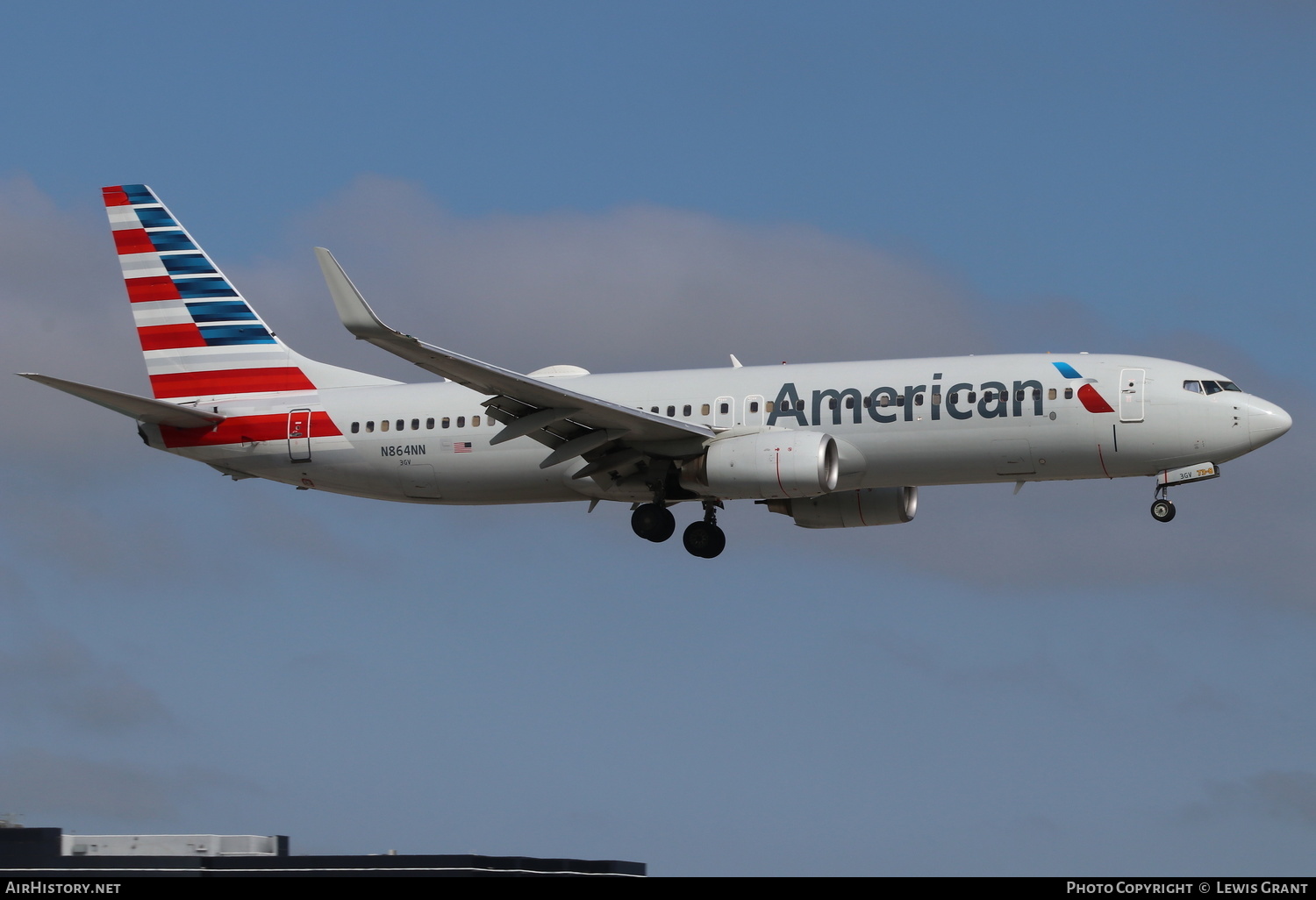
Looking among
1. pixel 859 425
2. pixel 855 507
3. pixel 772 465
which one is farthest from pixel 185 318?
pixel 859 425

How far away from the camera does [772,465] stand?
4022 centimetres

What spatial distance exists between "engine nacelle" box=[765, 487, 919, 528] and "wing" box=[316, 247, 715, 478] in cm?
445

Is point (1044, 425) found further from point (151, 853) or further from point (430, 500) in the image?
point (151, 853)

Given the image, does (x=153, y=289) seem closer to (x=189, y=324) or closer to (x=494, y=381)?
(x=189, y=324)

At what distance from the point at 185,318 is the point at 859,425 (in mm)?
19933

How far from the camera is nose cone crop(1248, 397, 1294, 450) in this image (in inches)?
1569

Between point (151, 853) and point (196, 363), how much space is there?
43.3 feet

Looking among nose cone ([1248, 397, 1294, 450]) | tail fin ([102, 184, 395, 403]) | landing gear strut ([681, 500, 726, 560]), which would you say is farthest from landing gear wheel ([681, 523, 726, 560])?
nose cone ([1248, 397, 1294, 450])

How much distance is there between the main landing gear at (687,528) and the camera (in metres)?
43.7

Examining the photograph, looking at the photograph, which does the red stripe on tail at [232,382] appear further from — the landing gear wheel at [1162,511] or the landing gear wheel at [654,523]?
the landing gear wheel at [1162,511]

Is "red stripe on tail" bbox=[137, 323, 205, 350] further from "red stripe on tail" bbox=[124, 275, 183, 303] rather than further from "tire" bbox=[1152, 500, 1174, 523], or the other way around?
"tire" bbox=[1152, 500, 1174, 523]

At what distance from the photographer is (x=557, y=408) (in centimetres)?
4056

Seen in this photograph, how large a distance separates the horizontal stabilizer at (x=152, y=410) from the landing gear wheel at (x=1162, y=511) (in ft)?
77.4
